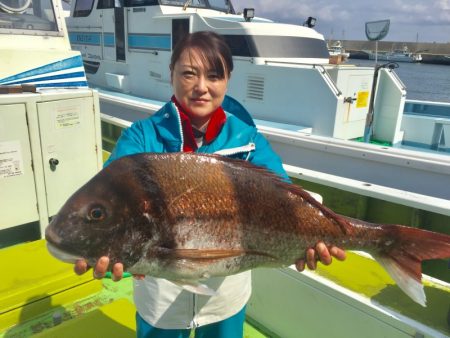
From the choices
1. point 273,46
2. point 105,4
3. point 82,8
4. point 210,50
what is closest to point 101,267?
point 210,50

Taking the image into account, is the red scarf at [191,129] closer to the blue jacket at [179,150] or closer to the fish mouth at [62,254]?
the blue jacket at [179,150]

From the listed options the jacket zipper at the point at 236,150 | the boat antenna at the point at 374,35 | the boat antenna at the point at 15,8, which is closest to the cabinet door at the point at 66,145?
the boat antenna at the point at 15,8

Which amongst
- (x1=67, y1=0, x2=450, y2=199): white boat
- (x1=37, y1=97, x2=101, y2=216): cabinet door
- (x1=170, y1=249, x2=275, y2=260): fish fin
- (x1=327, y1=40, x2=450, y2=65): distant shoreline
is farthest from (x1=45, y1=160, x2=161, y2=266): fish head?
(x1=327, y1=40, x2=450, y2=65): distant shoreline

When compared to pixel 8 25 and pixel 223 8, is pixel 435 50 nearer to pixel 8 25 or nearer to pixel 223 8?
pixel 223 8

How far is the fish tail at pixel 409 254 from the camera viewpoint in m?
1.49

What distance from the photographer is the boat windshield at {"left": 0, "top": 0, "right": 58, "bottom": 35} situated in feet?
13.3

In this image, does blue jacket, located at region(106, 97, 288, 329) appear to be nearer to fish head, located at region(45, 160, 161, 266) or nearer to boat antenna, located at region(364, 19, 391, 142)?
fish head, located at region(45, 160, 161, 266)

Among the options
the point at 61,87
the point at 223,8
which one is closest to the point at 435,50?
the point at 223,8

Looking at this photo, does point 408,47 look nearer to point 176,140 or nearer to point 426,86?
point 426,86

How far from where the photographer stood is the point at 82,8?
9383mm

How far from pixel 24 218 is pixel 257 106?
160 inches

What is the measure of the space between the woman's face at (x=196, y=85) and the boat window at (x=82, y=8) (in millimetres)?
8541

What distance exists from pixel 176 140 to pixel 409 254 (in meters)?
1.04

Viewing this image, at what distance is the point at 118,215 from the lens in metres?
1.30
